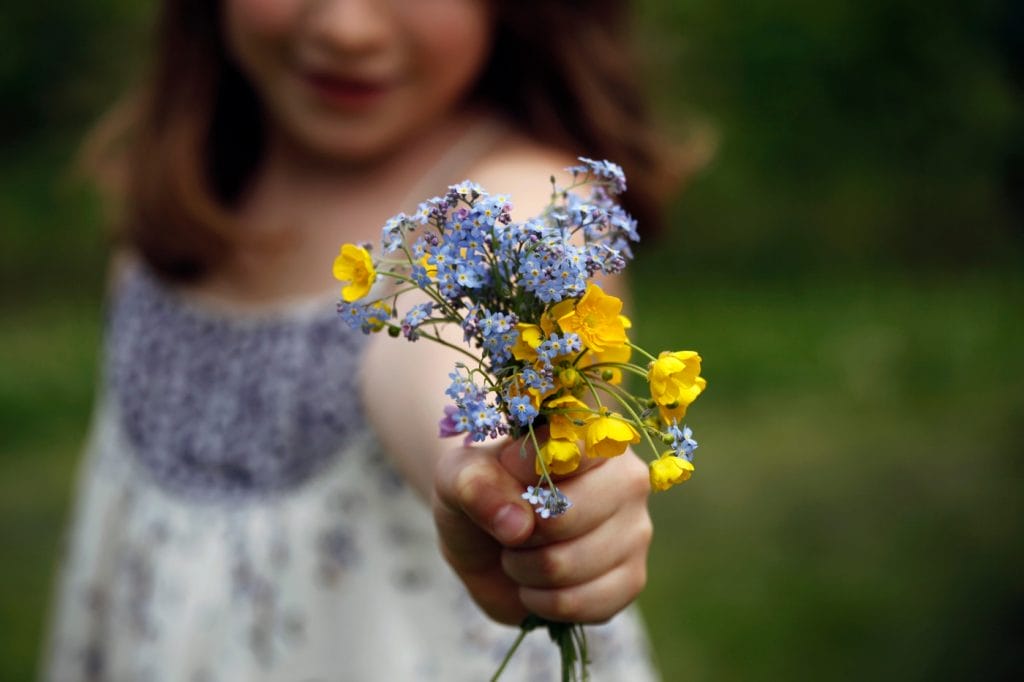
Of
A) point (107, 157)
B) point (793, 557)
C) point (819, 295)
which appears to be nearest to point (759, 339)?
point (819, 295)

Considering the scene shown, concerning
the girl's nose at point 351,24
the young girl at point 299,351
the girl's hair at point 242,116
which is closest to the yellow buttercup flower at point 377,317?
the young girl at point 299,351

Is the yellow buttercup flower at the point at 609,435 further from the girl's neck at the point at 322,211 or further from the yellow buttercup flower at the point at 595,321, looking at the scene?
the girl's neck at the point at 322,211

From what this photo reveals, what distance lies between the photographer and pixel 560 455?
977mm

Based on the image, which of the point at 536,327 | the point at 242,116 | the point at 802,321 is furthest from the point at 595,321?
the point at 802,321

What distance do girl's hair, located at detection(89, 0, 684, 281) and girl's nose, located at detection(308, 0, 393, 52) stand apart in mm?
314

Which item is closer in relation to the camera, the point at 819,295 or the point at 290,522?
the point at 290,522

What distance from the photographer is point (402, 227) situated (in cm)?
99

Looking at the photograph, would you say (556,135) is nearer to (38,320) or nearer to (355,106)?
(355,106)

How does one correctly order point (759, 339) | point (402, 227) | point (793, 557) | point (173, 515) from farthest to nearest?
point (759, 339) → point (793, 557) → point (173, 515) → point (402, 227)

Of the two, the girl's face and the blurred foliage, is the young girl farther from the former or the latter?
the blurred foliage

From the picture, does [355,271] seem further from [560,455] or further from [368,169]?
[368,169]

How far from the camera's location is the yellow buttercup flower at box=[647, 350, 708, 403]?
96 centimetres

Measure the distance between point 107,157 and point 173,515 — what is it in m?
1.17

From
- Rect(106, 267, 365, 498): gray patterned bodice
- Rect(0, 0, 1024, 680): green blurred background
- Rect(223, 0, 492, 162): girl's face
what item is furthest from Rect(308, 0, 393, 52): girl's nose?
Rect(0, 0, 1024, 680): green blurred background
